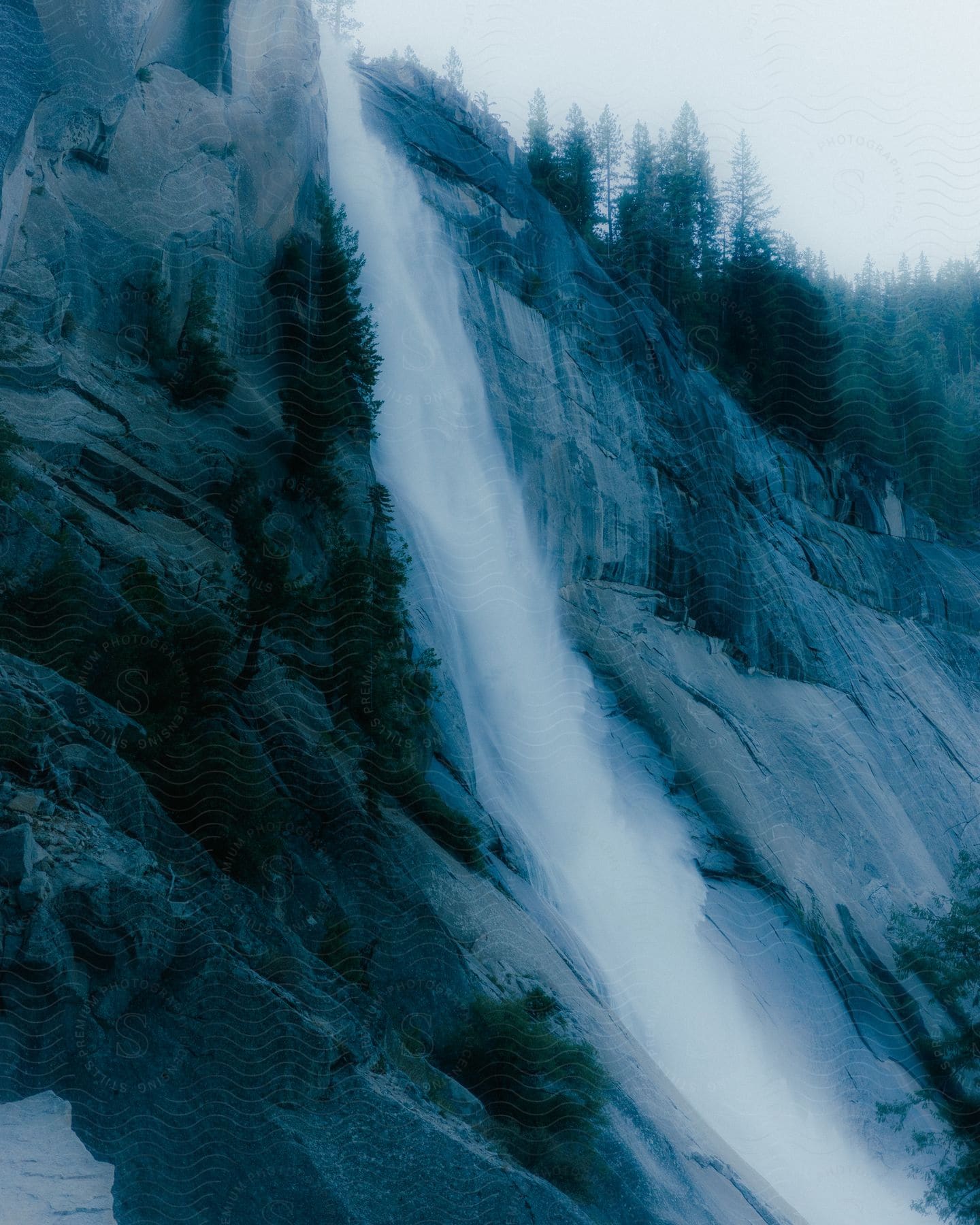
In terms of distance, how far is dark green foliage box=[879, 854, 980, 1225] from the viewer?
10727 millimetres

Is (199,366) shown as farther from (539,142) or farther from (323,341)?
(539,142)

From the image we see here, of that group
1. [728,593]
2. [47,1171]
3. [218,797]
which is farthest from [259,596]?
[728,593]

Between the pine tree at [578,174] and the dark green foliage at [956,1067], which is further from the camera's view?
the pine tree at [578,174]

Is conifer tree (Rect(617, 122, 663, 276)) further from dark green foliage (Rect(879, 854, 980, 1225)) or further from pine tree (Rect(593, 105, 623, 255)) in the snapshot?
dark green foliage (Rect(879, 854, 980, 1225))

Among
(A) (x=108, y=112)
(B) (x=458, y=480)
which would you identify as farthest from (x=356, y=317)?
(A) (x=108, y=112)

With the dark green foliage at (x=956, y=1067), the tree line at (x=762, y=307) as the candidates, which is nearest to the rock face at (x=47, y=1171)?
the dark green foliage at (x=956, y=1067)

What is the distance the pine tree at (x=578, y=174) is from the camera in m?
22.9

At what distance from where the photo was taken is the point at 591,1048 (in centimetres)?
871

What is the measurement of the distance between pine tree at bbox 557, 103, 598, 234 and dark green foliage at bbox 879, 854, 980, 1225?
1587cm

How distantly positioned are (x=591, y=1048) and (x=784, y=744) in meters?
8.24

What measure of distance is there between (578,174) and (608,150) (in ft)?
7.00

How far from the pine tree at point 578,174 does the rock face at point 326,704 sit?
83.4 inches

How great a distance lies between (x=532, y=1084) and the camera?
776cm

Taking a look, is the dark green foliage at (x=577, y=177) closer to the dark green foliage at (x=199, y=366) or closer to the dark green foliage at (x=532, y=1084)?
the dark green foliage at (x=199, y=366)
